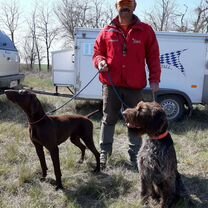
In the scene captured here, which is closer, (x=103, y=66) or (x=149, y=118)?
(x=149, y=118)

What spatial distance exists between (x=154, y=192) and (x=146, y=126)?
0.81 meters

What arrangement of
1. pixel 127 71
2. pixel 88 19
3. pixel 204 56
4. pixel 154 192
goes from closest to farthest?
pixel 154 192 < pixel 127 71 < pixel 204 56 < pixel 88 19

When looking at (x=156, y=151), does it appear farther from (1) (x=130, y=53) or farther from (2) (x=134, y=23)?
(2) (x=134, y=23)

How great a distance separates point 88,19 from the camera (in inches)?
1243

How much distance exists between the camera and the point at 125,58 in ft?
13.6

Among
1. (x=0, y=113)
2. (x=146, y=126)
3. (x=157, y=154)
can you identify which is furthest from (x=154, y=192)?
(x=0, y=113)

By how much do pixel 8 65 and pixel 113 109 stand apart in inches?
187

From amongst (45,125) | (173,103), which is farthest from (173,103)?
(45,125)

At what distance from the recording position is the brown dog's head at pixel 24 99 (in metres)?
3.54

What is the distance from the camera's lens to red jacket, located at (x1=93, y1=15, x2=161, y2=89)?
13.5ft

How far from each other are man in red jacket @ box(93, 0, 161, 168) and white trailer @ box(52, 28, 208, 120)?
2988 millimetres

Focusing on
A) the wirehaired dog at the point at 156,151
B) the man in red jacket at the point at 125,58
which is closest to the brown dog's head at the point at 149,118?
the wirehaired dog at the point at 156,151

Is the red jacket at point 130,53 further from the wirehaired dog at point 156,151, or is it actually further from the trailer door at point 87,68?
the trailer door at point 87,68

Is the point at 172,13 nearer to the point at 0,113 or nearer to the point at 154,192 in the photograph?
the point at 0,113
